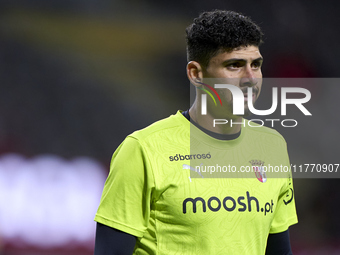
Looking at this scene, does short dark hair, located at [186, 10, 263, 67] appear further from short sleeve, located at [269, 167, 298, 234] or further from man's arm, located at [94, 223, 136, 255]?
man's arm, located at [94, 223, 136, 255]

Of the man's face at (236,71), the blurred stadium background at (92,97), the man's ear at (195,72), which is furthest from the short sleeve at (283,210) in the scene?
the blurred stadium background at (92,97)

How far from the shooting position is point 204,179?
1.62 meters

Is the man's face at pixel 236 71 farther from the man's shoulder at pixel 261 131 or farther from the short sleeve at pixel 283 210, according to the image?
the short sleeve at pixel 283 210

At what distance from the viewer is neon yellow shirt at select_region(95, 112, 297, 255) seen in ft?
5.07

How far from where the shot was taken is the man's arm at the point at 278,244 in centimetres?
183

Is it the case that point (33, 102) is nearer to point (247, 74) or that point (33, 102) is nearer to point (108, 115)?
point (108, 115)

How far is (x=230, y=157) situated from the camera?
1734mm

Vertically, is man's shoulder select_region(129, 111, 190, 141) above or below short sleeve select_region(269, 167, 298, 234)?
above

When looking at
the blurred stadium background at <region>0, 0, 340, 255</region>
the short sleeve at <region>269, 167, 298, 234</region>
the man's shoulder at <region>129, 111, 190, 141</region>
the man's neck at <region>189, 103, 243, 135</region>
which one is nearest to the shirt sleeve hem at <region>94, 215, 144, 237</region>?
the man's shoulder at <region>129, 111, 190, 141</region>

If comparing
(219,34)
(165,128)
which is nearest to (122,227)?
(165,128)

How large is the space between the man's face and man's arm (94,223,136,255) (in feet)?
1.92

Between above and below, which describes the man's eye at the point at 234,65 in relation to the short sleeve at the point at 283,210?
above

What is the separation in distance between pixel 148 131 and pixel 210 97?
0.85ft

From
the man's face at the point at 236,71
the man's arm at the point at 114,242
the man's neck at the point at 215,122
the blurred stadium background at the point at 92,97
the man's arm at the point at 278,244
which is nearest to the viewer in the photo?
the man's arm at the point at 114,242
